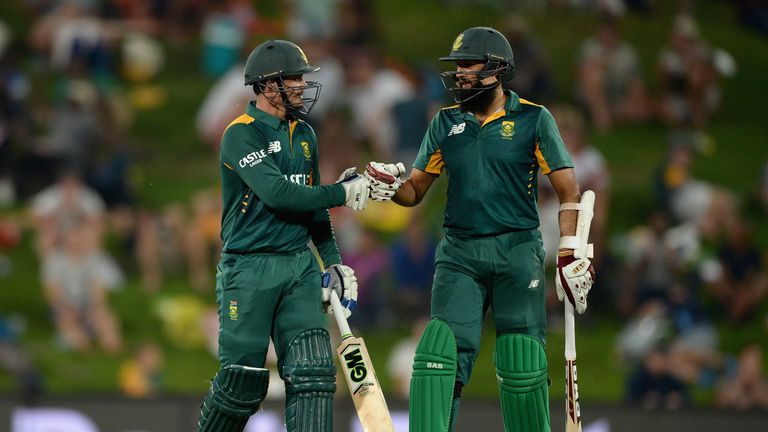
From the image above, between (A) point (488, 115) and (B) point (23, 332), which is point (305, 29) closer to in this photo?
(B) point (23, 332)

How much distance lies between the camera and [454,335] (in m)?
5.48

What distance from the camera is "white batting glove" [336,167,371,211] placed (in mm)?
5379

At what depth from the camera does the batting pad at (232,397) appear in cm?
528

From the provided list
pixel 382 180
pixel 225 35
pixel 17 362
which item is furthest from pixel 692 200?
pixel 17 362

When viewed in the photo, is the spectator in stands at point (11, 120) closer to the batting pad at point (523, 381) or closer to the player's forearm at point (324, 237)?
the player's forearm at point (324, 237)

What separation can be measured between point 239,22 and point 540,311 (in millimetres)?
6460

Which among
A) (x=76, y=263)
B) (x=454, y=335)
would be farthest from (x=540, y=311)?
(x=76, y=263)

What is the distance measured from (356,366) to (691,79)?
6.25 metres

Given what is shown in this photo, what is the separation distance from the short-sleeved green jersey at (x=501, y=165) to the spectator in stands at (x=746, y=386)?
13.8 ft

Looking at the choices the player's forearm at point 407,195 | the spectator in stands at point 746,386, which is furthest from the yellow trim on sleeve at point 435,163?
the spectator in stands at point 746,386

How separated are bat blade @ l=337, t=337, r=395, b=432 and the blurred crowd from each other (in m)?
4.02

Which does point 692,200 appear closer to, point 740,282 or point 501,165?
point 740,282

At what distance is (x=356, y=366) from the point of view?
216 inches

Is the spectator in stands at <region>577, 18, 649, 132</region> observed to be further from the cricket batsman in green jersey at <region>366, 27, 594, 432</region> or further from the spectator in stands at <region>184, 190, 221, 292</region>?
the cricket batsman in green jersey at <region>366, 27, 594, 432</region>
